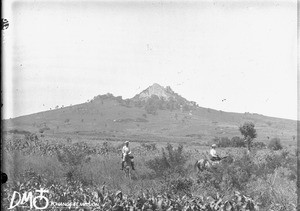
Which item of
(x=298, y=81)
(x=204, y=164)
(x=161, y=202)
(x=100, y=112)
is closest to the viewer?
(x=161, y=202)

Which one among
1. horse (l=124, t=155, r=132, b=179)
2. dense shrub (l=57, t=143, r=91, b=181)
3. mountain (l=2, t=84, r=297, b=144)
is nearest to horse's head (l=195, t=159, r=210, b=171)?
horse (l=124, t=155, r=132, b=179)

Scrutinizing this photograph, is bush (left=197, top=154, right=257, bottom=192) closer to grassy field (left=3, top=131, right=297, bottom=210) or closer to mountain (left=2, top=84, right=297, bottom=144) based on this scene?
grassy field (left=3, top=131, right=297, bottom=210)

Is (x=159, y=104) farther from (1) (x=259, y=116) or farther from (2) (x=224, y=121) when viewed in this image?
(1) (x=259, y=116)

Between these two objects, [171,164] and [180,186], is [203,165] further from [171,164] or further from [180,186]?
[180,186]

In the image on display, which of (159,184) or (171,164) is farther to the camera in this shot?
(171,164)

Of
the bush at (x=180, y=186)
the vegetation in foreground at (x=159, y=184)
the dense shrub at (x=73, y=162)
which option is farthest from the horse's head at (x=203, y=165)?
the dense shrub at (x=73, y=162)

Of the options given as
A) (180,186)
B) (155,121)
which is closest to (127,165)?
(180,186)

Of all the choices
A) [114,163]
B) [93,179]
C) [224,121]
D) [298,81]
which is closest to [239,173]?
[298,81]

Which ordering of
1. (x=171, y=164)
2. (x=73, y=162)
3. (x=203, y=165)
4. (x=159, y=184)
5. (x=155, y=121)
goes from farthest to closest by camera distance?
1. (x=155, y=121)
2. (x=203, y=165)
3. (x=73, y=162)
4. (x=171, y=164)
5. (x=159, y=184)

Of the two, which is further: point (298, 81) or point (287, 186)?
point (287, 186)

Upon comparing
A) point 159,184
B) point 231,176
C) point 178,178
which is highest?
point 231,176

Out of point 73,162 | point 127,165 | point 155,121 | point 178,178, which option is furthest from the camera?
point 155,121
